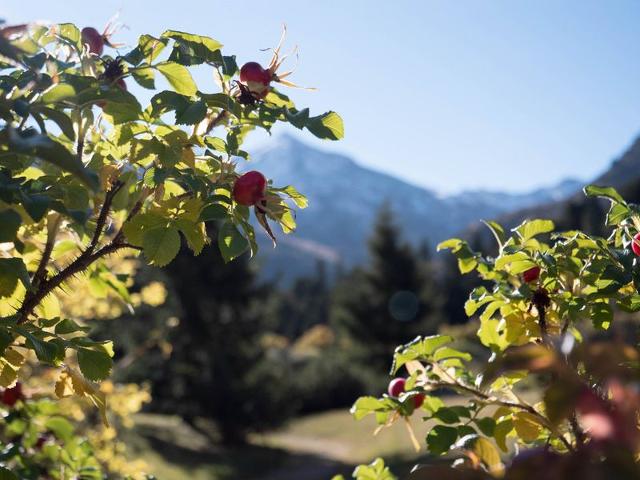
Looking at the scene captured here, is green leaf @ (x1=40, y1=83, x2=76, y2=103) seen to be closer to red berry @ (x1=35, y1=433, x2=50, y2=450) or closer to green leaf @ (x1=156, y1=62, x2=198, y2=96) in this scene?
green leaf @ (x1=156, y1=62, x2=198, y2=96)

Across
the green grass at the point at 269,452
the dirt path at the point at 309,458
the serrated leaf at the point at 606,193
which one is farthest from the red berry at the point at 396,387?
the dirt path at the point at 309,458

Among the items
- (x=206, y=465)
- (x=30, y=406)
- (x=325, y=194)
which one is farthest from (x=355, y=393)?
(x=325, y=194)

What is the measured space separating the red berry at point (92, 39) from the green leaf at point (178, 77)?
0.26 meters

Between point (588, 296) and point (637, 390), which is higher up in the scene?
point (588, 296)

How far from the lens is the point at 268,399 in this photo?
14758 millimetres

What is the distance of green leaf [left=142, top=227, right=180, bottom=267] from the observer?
3.83 ft

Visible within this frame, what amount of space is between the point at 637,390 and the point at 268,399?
580 inches

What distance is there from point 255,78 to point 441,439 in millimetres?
779

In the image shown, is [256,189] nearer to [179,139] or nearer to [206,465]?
[179,139]

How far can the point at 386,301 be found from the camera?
19.6m

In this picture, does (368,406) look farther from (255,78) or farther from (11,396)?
(11,396)

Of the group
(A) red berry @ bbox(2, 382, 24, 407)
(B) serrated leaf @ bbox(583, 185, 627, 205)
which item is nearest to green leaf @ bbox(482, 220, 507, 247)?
(B) serrated leaf @ bbox(583, 185, 627, 205)

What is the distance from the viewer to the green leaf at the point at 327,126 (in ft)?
3.87

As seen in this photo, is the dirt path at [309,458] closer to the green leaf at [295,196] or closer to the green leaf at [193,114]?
the green leaf at [295,196]
